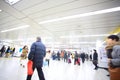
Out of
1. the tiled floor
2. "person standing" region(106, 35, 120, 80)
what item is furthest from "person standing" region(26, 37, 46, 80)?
"person standing" region(106, 35, 120, 80)

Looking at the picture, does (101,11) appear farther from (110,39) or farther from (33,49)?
(33,49)

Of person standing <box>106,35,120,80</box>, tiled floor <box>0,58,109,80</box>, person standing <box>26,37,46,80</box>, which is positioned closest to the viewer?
person standing <box>106,35,120,80</box>

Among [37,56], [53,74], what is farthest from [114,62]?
[53,74]

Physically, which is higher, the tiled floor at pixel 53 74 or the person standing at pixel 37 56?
the person standing at pixel 37 56

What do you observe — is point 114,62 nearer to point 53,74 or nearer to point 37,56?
point 37,56

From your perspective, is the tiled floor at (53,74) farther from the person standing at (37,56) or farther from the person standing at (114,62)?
the person standing at (114,62)

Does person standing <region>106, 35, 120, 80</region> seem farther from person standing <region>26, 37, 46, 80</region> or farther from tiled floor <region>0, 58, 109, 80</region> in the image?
tiled floor <region>0, 58, 109, 80</region>

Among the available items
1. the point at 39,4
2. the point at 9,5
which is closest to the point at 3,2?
the point at 9,5

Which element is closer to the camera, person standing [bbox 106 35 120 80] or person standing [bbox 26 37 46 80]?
person standing [bbox 106 35 120 80]

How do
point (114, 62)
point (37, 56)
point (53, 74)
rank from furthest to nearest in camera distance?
1. point (53, 74)
2. point (37, 56)
3. point (114, 62)

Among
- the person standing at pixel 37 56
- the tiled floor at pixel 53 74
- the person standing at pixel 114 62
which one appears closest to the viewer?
the person standing at pixel 114 62

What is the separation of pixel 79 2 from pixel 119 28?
3.93m

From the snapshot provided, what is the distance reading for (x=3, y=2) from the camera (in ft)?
12.0

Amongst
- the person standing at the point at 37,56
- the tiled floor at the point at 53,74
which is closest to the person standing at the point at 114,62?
the person standing at the point at 37,56
